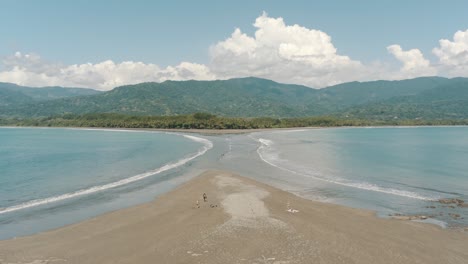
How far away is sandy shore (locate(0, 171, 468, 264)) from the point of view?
20547 millimetres

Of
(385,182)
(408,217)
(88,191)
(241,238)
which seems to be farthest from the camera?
(385,182)

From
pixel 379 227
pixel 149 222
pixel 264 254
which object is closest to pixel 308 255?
pixel 264 254

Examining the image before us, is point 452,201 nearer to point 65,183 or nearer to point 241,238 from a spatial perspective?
point 241,238

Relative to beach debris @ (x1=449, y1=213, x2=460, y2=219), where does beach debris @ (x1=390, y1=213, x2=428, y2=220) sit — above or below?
above

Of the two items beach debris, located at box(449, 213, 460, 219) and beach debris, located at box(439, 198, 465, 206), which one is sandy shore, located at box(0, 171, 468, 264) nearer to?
beach debris, located at box(449, 213, 460, 219)

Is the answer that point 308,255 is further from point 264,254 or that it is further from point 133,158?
point 133,158

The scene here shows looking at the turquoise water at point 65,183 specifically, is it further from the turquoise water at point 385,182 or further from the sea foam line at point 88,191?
the turquoise water at point 385,182

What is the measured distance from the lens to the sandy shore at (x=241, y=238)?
809 inches

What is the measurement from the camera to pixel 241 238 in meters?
23.3

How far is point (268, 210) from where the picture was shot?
30.6 metres

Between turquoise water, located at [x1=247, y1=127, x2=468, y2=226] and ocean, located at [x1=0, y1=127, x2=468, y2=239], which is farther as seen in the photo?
turquoise water, located at [x1=247, y1=127, x2=468, y2=226]

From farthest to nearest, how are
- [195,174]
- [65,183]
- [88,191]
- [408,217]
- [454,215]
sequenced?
[195,174] → [65,183] → [88,191] → [454,215] → [408,217]

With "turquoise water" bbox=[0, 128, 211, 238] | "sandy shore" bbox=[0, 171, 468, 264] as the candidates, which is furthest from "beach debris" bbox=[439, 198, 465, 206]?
"turquoise water" bbox=[0, 128, 211, 238]

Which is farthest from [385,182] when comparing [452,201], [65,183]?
[65,183]
